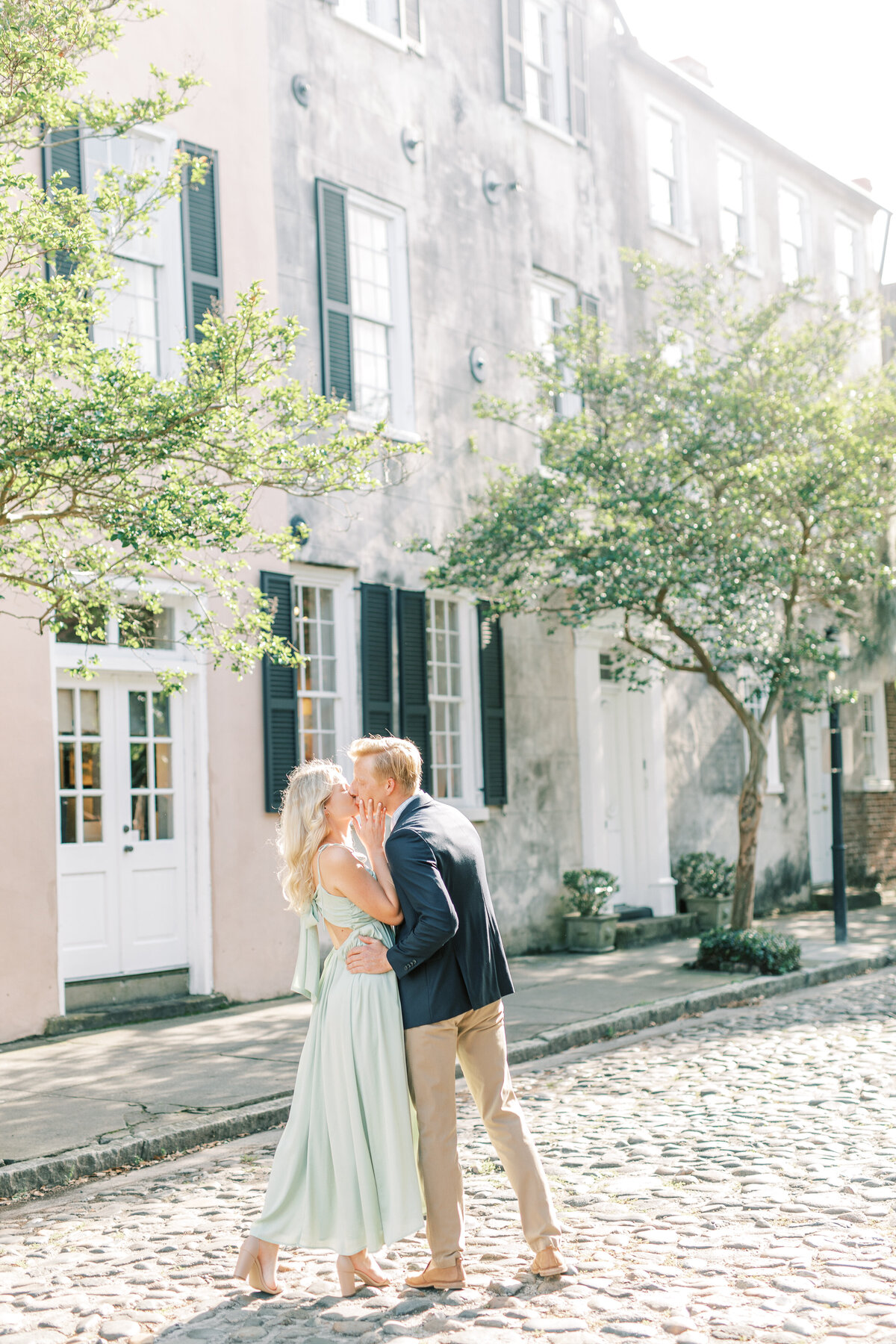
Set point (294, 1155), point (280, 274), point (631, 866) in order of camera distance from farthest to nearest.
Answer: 1. point (631, 866)
2. point (280, 274)
3. point (294, 1155)

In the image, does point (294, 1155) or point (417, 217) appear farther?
point (417, 217)

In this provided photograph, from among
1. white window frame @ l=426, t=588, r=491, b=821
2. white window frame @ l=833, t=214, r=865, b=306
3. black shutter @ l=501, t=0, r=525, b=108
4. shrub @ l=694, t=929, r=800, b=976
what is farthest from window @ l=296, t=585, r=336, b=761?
white window frame @ l=833, t=214, r=865, b=306

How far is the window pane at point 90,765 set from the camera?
10461 mm

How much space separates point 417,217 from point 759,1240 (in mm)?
10711

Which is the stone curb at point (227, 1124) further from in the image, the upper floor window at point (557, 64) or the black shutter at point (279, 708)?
the upper floor window at point (557, 64)

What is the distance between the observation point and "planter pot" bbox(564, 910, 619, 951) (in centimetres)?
1429

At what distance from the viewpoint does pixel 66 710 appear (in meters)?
10.4

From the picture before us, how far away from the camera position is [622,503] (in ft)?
40.5

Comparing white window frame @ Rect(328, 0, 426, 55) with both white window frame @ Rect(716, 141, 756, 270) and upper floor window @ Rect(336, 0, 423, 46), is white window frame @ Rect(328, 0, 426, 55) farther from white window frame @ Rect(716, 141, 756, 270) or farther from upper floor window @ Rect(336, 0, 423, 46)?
white window frame @ Rect(716, 141, 756, 270)

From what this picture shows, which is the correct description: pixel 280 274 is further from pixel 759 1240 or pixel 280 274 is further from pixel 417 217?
pixel 759 1240

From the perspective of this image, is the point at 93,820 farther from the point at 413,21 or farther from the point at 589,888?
the point at 413,21

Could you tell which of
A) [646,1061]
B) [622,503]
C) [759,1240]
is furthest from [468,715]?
[759,1240]

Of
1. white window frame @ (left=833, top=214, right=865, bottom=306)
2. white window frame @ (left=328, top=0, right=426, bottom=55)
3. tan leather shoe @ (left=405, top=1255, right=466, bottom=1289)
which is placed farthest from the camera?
white window frame @ (left=833, top=214, right=865, bottom=306)

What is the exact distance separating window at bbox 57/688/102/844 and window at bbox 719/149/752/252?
12.4 m
